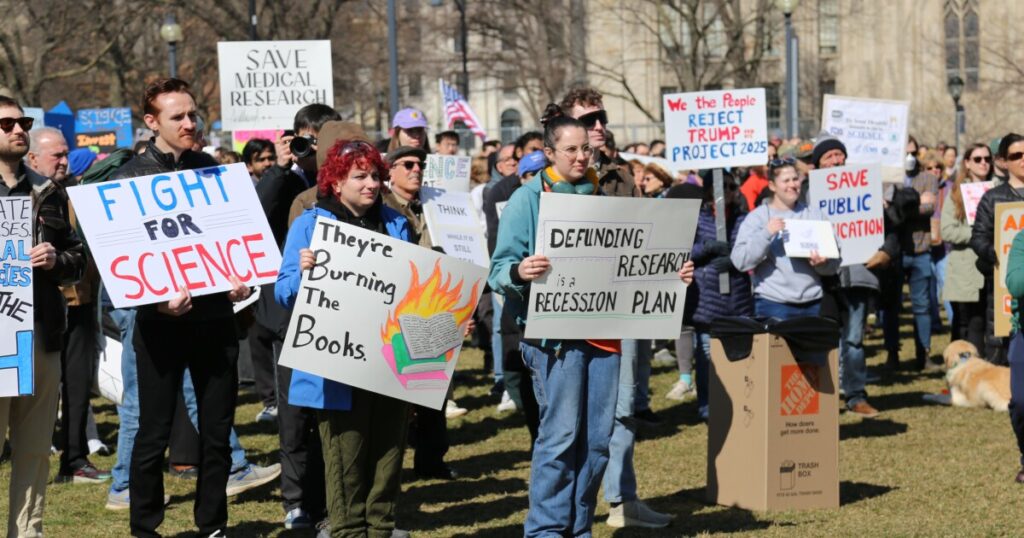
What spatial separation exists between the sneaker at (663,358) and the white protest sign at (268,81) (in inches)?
185

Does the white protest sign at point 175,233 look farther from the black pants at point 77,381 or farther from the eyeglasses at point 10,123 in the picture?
the black pants at point 77,381

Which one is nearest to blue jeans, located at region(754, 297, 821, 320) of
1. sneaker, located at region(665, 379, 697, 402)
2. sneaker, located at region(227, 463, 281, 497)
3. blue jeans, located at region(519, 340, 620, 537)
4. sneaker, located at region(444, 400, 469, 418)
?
sneaker, located at region(665, 379, 697, 402)

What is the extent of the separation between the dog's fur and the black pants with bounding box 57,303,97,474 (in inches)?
279

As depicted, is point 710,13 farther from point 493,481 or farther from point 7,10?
point 493,481

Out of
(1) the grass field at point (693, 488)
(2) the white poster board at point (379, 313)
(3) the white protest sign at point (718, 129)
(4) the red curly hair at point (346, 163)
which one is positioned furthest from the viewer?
(3) the white protest sign at point (718, 129)

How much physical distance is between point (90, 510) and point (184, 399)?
0.92 meters

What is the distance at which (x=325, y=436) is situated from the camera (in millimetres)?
6430

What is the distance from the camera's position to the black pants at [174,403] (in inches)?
265

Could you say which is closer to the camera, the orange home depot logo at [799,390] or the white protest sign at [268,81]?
the orange home depot logo at [799,390]

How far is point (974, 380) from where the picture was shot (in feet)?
38.9

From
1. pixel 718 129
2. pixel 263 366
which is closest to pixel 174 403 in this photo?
pixel 263 366

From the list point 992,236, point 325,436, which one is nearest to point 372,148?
point 325,436

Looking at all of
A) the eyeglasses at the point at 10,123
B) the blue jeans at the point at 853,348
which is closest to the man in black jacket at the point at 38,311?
the eyeglasses at the point at 10,123

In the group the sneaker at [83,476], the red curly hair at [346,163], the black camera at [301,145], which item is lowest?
the sneaker at [83,476]
